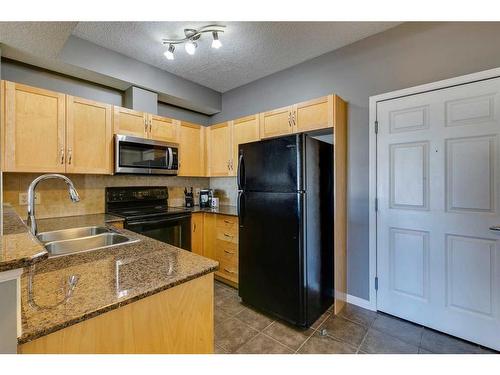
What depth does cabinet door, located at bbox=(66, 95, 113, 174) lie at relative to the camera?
2.24 m

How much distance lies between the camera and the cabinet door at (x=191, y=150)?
3148mm

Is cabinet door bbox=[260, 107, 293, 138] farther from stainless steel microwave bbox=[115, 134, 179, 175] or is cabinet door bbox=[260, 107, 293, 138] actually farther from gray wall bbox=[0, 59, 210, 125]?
gray wall bbox=[0, 59, 210, 125]

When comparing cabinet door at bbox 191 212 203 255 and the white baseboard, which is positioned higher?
cabinet door at bbox 191 212 203 255

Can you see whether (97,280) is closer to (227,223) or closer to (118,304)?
(118,304)

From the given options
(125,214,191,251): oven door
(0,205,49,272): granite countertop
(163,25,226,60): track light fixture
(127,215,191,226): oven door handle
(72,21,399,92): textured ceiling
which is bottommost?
(125,214,191,251): oven door

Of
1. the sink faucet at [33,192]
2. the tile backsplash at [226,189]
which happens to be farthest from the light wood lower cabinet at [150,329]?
→ the tile backsplash at [226,189]

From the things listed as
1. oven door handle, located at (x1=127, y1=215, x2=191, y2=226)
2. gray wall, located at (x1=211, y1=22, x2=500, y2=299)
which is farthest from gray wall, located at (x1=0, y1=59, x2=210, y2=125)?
gray wall, located at (x1=211, y1=22, x2=500, y2=299)

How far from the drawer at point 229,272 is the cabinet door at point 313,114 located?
1.72m

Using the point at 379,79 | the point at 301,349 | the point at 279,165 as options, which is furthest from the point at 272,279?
the point at 379,79

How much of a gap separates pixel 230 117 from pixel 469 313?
3326 millimetres

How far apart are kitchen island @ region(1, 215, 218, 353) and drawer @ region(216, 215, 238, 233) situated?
1589 mm

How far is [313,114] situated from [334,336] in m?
1.98

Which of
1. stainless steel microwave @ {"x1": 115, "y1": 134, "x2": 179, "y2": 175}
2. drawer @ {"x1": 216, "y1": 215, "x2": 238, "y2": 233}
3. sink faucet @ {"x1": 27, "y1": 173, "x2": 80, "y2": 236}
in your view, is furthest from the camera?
drawer @ {"x1": 216, "y1": 215, "x2": 238, "y2": 233}
